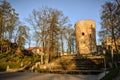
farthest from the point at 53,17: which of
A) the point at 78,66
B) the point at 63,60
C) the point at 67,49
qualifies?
the point at 67,49

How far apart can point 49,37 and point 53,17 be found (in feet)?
12.0

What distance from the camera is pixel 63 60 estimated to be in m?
33.7

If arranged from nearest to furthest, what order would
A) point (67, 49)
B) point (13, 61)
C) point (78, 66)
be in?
point (78, 66) → point (13, 61) → point (67, 49)

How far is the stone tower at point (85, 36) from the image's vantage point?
1809 inches

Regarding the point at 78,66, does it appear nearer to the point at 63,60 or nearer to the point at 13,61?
the point at 63,60

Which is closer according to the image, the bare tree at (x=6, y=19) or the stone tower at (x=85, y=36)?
the bare tree at (x=6, y=19)

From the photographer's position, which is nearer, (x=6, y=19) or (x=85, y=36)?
(x=6, y=19)

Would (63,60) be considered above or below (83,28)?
below

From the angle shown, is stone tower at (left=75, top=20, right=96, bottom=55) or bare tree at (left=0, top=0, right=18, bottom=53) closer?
bare tree at (left=0, top=0, right=18, bottom=53)

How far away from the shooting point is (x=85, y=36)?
46438 millimetres

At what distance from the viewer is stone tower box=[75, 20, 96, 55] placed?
151 ft

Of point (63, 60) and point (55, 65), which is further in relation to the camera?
point (63, 60)

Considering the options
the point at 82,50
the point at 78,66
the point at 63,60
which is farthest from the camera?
the point at 82,50

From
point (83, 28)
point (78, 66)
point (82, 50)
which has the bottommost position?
point (78, 66)
